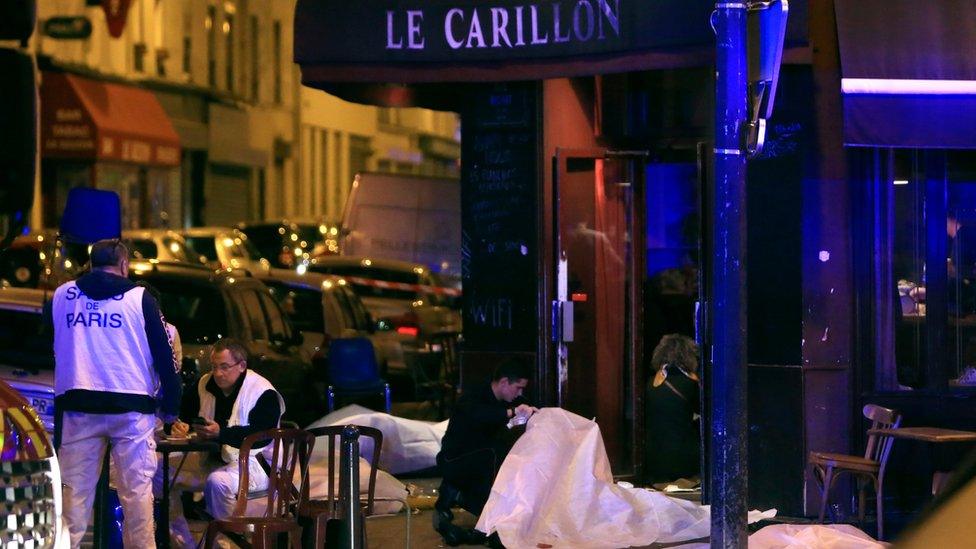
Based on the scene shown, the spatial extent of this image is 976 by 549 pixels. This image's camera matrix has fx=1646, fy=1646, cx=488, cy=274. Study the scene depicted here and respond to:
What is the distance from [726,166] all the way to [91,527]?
4.55m

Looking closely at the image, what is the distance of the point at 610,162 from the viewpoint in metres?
12.6

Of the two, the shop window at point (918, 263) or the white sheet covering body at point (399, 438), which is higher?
the shop window at point (918, 263)

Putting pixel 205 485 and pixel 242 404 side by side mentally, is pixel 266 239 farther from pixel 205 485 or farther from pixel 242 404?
pixel 205 485

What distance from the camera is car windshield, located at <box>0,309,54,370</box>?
11227 millimetres

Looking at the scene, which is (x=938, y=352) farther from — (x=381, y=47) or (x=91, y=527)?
(x=91, y=527)

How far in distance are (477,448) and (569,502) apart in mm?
683

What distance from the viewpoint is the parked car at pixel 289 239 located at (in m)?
27.9

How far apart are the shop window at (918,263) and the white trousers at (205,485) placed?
4.30 m

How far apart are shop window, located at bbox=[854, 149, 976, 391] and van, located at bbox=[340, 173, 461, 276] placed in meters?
13.8

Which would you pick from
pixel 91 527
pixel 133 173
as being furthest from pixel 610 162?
pixel 133 173

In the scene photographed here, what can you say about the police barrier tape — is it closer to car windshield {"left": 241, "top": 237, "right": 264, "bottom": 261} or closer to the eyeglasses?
car windshield {"left": 241, "top": 237, "right": 264, "bottom": 261}

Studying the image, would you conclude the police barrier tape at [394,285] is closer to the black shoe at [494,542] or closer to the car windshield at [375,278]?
the car windshield at [375,278]

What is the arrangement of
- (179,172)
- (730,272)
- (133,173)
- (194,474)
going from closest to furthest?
(730,272), (194,474), (133,173), (179,172)

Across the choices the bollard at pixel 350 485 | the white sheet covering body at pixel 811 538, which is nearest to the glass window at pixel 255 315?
the white sheet covering body at pixel 811 538
